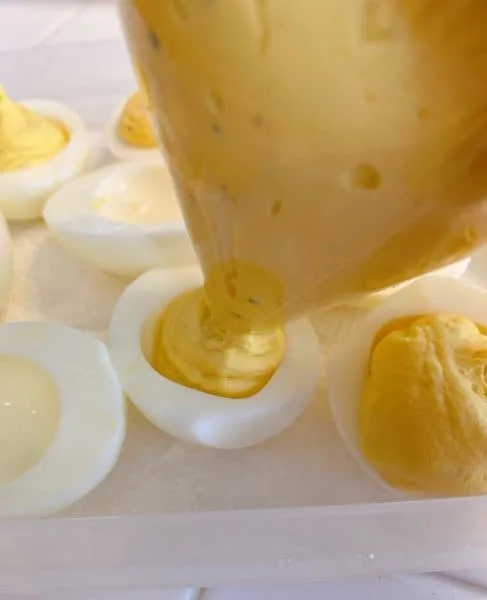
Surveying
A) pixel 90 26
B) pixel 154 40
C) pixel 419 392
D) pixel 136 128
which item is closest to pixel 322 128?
pixel 154 40

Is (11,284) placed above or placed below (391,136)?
below

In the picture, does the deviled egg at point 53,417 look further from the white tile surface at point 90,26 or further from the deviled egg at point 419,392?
the white tile surface at point 90,26

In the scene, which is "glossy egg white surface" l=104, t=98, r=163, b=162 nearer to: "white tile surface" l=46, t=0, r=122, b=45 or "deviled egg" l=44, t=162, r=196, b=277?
"deviled egg" l=44, t=162, r=196, b=277

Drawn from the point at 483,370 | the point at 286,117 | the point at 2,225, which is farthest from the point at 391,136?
the point at 2,225

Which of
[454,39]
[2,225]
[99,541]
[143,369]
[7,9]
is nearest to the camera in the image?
[454,39]

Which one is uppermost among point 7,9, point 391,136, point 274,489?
point 391,136

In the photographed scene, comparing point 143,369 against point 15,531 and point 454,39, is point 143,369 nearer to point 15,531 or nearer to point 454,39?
point 15,531

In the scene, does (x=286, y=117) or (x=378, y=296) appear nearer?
(x=286, y=117)
